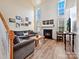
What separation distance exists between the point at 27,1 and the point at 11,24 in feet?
12.1

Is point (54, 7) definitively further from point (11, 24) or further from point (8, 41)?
point (8, 41)

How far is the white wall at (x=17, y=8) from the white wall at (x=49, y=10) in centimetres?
114

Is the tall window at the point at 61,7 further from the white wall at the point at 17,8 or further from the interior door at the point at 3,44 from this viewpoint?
the interior door at the point at 3,44

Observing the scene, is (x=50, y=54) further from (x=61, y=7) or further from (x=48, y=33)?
(x=61, y=7)

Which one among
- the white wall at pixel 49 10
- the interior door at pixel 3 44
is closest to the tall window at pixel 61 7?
the white wall at pixel 49 10

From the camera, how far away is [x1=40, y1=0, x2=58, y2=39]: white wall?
10.3 metres

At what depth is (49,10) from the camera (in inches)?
424

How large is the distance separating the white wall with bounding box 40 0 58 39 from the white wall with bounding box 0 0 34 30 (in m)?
1.14

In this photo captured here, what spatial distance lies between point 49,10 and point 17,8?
11.1ft

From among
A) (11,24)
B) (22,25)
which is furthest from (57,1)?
(11,24)

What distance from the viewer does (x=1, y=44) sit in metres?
1.64

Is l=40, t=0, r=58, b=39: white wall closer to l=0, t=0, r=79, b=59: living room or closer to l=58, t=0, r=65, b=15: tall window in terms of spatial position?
l=0, t=0, r=79, b=59: living room

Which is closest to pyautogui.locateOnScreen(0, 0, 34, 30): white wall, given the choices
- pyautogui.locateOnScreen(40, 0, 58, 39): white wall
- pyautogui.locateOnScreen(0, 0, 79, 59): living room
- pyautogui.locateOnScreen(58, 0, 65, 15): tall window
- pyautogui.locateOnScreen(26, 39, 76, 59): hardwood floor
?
pyautogui.locateOnScreen(0, 0, 79, 59): living room

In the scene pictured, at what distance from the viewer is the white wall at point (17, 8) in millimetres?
6922
